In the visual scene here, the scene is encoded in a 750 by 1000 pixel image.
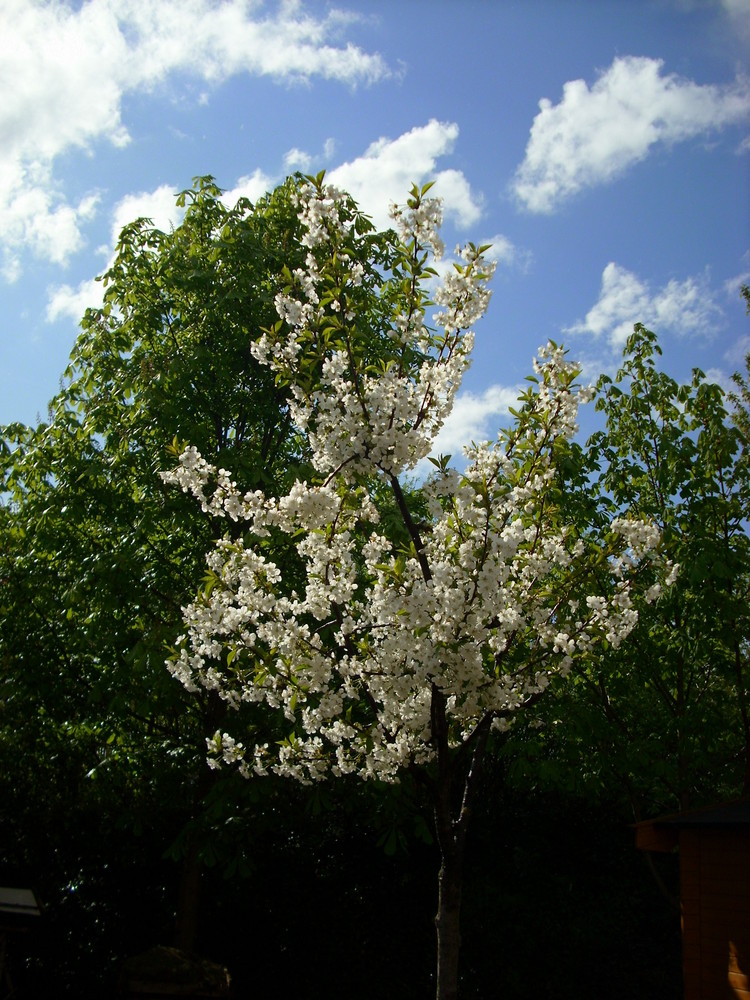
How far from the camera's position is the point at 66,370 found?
8164 millimetres

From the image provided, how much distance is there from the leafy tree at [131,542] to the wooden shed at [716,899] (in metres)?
3.52

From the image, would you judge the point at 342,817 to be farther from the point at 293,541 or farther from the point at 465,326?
the point at 465,326

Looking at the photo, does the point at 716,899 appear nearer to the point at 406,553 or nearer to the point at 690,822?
the point at 690,822

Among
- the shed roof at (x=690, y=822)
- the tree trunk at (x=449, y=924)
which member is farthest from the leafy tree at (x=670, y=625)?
the tree trunk at (x=449, y=924)

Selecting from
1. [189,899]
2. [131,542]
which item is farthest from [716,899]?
[131,542]

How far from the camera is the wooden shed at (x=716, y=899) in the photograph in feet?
18.6

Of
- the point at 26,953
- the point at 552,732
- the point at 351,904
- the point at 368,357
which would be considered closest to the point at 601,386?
the point at 368,357

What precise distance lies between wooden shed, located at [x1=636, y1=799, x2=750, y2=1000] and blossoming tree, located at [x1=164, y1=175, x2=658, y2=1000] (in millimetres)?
2059

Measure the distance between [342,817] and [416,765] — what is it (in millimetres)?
4676

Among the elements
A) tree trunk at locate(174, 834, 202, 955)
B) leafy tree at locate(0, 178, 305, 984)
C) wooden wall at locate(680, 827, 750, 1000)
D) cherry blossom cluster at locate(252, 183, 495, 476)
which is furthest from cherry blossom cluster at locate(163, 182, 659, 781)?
tree trunk at locate(174, 834, 202, 955)

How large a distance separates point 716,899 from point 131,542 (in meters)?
5.28

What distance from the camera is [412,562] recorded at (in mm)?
4707

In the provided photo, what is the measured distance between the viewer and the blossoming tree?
4.46 m

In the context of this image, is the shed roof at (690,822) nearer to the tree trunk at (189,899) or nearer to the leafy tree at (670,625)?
the leafy tree at (670,625)
